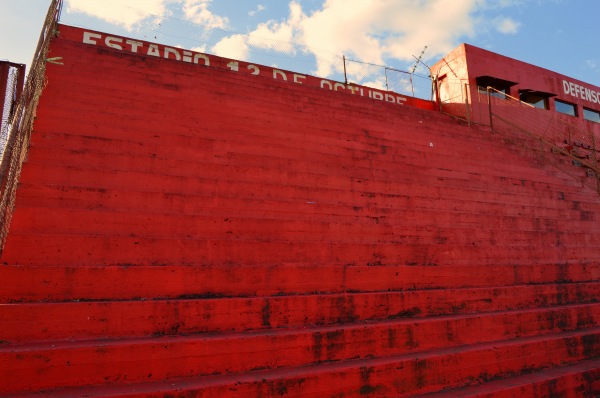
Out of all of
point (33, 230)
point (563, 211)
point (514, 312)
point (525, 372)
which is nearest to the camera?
point (33, 230)

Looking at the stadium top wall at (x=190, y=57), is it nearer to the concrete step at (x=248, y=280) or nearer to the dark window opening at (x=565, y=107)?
the concrete step at (x=248, y=280)

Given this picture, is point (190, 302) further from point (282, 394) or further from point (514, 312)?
point (514, 312)

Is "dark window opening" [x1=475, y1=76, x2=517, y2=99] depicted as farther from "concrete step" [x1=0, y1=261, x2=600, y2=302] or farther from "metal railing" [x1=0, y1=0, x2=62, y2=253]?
"metal railing" [x1=0, y1=0, x2=62, y2=253]

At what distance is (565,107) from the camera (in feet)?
47.5

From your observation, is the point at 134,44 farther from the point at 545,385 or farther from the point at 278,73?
the point at 545,385

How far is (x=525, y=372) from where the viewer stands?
13.0ft

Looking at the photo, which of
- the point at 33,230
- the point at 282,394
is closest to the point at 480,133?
the point at 282,394

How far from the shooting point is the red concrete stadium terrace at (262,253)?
2932 mm

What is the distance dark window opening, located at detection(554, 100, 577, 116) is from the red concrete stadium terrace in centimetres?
811

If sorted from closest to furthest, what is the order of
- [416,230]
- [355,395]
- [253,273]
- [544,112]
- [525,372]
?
[355,395] < [253,273] < [525,372] < [416,230] < [544,112]

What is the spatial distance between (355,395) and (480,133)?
7.60 metres

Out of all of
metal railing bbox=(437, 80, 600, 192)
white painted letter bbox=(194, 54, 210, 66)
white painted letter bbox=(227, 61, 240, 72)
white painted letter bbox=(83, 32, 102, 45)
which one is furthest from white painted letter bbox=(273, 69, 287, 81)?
metal railing bbox=(437, 80, 600, 192)

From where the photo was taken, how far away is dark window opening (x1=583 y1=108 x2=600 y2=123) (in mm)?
14992

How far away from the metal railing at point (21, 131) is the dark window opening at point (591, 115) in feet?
54.6
